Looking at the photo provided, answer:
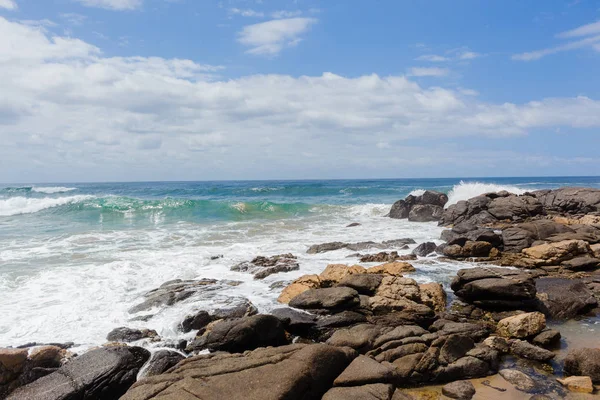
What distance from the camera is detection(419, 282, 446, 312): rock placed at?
8.88 m

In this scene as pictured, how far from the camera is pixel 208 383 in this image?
4.98m

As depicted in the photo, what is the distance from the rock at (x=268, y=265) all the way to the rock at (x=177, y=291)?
116cm

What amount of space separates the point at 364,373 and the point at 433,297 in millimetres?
4100

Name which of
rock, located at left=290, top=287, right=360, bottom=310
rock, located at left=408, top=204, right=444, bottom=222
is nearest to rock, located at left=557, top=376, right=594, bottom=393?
rock, located at left=290, top=287, right=360, bottom=310

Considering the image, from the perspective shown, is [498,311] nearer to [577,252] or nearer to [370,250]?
[577,252]

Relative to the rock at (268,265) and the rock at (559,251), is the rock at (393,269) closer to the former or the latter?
the rock at (268,265)

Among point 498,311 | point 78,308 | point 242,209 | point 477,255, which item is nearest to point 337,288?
point 498,311

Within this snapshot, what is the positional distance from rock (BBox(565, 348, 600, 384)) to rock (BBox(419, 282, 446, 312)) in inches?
112

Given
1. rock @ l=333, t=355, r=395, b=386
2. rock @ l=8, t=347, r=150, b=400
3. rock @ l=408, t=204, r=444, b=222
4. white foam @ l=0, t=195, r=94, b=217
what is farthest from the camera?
white foam @ l=0, t=195, r=94, b=217

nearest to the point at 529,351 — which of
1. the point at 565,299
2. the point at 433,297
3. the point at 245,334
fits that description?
the point at 433,297

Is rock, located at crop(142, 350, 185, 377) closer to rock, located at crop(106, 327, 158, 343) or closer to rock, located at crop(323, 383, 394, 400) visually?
rock, located at crop(106, 327, 158, 343)

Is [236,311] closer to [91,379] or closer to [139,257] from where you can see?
[91,379]

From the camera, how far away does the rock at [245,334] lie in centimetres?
706

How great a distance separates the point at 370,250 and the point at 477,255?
3.81 meters
